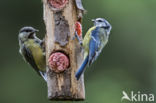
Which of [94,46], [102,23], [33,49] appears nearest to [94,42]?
[94,46]

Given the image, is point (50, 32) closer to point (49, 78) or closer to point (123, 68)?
point (49, 78)

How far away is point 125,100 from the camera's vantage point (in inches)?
606

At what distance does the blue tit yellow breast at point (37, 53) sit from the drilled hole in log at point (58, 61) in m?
0.25

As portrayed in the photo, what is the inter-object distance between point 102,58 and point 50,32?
7.46 meters

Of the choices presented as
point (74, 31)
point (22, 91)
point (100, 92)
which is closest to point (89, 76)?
Result: point (100, 92)

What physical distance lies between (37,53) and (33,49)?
8cm

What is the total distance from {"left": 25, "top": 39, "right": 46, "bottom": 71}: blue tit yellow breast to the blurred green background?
5682mm

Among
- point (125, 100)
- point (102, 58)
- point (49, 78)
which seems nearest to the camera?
point (49, 78)

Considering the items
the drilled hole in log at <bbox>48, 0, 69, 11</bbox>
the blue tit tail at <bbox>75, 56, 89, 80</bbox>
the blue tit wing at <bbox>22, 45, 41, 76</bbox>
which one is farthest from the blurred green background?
the blue tit tail at <bbox>75, 56, 89, 80</bbox>

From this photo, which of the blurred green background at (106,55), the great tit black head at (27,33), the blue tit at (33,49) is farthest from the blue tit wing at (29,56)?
the blurred green background at (106,55)

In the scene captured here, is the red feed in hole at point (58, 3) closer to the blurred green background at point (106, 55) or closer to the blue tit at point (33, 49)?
the blue tit at point (33, 49)

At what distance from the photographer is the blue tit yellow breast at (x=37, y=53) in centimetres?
922

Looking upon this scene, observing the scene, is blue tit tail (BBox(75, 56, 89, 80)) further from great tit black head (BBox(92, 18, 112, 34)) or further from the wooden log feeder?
great tit black head (BBox(92, 18, 112, 34))

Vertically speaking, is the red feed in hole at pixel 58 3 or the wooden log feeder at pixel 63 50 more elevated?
the red feed in hole at pixel 58 3
